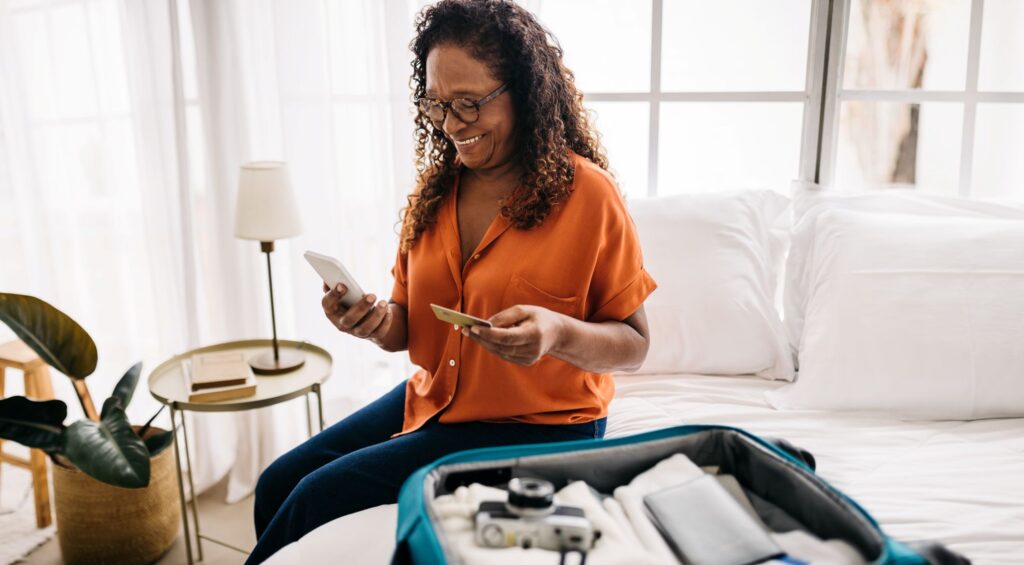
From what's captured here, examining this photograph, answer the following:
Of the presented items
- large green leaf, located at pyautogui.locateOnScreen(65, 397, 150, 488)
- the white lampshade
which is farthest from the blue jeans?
the white lampshade

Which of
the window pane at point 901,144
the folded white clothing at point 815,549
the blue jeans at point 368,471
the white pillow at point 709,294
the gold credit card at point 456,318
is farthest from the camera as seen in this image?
the window pane at point 901,144

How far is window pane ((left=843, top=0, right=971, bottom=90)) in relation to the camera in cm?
195

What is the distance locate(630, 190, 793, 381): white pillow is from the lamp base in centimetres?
87

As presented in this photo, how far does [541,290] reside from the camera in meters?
1.32

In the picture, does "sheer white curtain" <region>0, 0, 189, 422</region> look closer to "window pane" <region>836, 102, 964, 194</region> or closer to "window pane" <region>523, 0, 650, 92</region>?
"window pane" <region>523, 0, 650, 92</region>

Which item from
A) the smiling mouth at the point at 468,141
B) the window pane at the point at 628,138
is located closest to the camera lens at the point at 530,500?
the smiling mouth at the point at 468,141

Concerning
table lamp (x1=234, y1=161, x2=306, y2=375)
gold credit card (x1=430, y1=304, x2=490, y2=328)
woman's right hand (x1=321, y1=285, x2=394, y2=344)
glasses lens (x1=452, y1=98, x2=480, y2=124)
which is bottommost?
woman's right hand (x1=321, y1=285, x2=394, y2=344)

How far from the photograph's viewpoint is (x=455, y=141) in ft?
4.56

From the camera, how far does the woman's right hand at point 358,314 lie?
1.37m

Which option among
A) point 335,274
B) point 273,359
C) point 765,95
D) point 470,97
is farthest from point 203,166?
point 765,95

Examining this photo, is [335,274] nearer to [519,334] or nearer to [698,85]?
[519,334]

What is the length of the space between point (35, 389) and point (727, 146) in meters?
2.09

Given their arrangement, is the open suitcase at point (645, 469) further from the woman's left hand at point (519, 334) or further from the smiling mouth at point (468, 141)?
the smiling mouth at point (468, 141)

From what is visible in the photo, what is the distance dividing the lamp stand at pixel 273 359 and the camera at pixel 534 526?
1220 millimetres
